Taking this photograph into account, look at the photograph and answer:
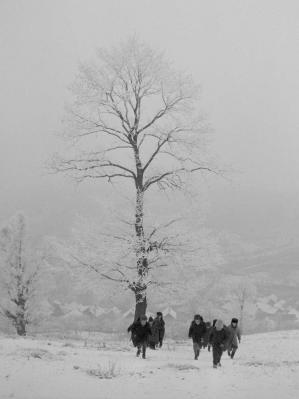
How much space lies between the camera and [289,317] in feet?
463

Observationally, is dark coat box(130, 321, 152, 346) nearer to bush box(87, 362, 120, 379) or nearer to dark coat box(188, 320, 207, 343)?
dark coat box(188, 320, 207, 343)

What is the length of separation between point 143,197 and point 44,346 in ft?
25.2

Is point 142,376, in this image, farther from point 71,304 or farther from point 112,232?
point 71,304

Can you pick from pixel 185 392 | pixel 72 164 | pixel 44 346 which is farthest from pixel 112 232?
pixel 185 392

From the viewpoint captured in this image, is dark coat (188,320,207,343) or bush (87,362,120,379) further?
dark coat (188,320,207,343)

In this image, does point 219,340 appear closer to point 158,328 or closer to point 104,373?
point 104,373

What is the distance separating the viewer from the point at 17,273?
91.4ft

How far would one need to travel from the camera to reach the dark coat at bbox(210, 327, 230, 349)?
46.9ft

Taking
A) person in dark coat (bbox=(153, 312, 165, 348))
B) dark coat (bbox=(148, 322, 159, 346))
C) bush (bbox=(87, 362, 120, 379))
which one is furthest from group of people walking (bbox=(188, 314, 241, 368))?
bush (bbox=(87, 362, 120, 379))

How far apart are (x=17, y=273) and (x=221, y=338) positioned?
57.3 feet

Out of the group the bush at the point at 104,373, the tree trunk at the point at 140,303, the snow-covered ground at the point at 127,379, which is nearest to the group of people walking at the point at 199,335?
the snow-covered ground at the point at 127,379

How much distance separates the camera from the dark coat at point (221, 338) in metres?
14.3

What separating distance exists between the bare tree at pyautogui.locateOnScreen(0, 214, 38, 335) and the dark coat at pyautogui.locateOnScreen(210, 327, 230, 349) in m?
17.1

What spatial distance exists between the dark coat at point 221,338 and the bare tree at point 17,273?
1706cm
